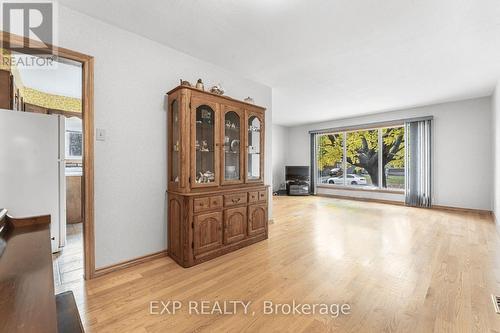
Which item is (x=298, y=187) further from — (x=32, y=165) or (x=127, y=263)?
(x=32, y=165)

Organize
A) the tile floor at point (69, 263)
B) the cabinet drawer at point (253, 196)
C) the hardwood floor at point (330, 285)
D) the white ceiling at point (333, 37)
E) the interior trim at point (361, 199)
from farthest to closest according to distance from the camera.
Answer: the interior trim at point (361, 199)
the cabinet drawer at point (253, 196)
the tile floor at point (69, 263)
the white ceiling at point (333, 37)
the hardwood floor at point (330, 285)

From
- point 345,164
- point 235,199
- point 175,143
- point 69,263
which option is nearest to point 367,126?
point 345,164

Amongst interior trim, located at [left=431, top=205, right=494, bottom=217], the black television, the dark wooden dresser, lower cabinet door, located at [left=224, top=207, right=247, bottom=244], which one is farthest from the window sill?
the dark wooden dresser

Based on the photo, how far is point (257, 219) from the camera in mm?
3188

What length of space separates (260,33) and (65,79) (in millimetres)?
3223

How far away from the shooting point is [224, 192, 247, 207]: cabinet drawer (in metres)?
2.78

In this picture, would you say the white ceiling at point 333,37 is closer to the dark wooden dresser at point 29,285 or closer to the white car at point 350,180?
the dark wooden dresser at point 29,285

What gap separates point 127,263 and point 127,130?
139 cm

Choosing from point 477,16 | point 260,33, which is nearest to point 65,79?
point 260,33

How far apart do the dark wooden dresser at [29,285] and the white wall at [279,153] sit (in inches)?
276

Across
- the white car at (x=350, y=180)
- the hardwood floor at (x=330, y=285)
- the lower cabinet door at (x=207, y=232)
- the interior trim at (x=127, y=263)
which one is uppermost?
the white car at (x=350, y=180)

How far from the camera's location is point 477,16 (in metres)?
2.14

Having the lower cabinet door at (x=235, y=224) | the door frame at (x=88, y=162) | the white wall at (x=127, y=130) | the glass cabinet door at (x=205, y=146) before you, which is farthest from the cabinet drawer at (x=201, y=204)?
the door frame at (x=88, y=162)

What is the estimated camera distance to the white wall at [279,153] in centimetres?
811
